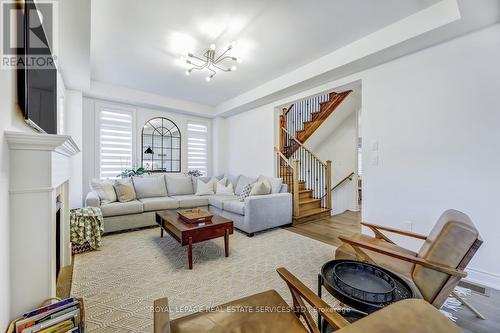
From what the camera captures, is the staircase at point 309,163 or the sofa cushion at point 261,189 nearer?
the sofa cushion at point 261,189

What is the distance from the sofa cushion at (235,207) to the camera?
3666 mm

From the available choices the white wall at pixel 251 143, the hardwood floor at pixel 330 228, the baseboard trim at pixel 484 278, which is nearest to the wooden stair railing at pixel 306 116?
the white wall at pixel 251 143

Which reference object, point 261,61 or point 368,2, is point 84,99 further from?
point 368,2

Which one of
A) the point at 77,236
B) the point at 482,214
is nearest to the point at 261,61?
the point at 482,214

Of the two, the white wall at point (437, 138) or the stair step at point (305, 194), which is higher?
the white wall at point (437, 138)

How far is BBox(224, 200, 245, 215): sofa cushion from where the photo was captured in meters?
3.67

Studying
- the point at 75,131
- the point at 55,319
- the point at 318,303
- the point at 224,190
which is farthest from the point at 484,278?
the point at 75,131

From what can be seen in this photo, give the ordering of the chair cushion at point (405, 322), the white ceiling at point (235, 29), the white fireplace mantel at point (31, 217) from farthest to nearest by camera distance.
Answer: the white ceiling at point (235, 29) < the white fireplace mantel at point (31, 217) < the chair cushion at point (405, 322)

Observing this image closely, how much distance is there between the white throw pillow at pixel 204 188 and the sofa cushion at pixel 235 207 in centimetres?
95

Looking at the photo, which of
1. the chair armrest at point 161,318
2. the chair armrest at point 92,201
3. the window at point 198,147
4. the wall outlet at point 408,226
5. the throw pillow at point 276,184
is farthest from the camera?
the window at point 198,147

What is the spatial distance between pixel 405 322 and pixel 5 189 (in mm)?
1767

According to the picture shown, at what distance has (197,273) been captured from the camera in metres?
2.30

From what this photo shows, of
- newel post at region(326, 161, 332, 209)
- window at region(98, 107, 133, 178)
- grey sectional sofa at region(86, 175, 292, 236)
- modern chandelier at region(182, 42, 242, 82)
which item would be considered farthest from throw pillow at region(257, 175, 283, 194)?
window at region(98, 107, 133, 178)

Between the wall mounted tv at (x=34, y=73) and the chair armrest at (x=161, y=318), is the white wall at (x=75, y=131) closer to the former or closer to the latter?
the wall mounted tv at (x=34, y=73)
